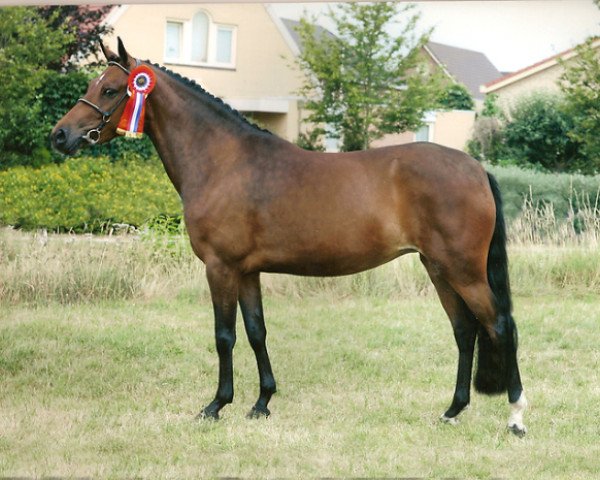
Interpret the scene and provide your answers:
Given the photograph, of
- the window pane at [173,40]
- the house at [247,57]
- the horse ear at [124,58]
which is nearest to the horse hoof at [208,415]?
the horse ear at [124,58]

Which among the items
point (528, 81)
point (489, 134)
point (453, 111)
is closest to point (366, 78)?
point (453, 111)

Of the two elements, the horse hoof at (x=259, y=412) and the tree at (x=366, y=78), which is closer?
the horse hoof at (x=259, y=412)

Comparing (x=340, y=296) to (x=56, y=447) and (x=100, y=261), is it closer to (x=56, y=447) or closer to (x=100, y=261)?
(x=100, y=261)

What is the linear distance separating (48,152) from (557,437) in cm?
599

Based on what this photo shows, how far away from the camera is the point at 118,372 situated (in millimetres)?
4766

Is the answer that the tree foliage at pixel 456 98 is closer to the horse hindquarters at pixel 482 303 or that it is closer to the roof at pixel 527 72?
the roof at pixel 527 72

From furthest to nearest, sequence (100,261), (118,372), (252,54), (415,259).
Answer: (252,54)
(415,259)
(100,261)
(118,372)

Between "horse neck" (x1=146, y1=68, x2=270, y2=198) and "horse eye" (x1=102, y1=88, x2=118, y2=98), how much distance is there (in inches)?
6.8

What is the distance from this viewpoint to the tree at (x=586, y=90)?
6234 mm

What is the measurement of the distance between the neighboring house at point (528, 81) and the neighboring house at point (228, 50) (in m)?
1.99

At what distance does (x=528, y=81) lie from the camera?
7.99m

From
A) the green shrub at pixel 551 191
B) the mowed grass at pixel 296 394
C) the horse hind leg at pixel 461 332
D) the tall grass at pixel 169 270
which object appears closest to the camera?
the mowed grass at pixel 296 394

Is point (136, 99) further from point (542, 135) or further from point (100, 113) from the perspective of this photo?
point (542, 135)

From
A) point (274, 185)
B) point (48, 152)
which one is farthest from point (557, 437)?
point (48, 152)
